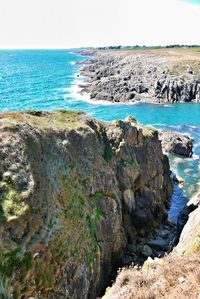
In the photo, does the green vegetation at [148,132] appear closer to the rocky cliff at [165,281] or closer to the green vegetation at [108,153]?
the green vegetation at [108,153]

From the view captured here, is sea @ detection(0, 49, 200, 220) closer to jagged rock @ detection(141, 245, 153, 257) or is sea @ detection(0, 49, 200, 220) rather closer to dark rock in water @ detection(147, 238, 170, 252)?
dark rock in water @ detection(147, 238, 170, 252)

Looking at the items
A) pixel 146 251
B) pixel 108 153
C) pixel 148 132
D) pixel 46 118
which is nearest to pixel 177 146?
pixel 148 132

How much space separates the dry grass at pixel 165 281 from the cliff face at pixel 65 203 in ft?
20.1

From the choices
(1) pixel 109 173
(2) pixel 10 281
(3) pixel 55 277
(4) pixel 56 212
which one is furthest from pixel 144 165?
(2) pixel 10 281

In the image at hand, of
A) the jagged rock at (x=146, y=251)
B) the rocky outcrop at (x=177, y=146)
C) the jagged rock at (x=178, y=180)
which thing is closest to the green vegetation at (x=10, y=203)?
the jagged rock at (x=146, y=251)

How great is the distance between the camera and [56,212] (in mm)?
25531

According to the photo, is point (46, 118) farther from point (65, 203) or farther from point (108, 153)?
point (65, 203)

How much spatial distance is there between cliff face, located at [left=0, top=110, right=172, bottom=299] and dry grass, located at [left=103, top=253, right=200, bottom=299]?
611 centimetres

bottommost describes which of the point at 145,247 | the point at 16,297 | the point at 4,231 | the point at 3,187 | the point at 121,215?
the point at 145,247

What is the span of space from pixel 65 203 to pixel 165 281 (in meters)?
12.2

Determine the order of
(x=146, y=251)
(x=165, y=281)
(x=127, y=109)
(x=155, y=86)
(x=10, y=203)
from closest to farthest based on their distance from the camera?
(x=165, y=281), (x=10, y=203), (x=146, y=251), (x=127, y=109), (x=155, y=86)

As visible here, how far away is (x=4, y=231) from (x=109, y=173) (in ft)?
48.5

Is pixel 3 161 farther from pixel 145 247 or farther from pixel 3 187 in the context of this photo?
pixel 145 247

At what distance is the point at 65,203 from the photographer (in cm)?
2714
